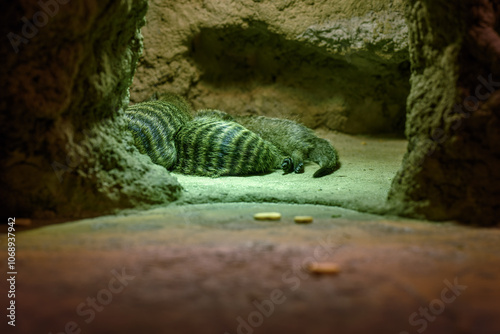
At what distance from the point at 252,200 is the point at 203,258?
4.99 feet

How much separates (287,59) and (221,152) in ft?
7.95

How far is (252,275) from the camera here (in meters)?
1.84

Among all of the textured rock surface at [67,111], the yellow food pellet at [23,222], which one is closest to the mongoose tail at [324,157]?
the textured rock surface at [67,111]

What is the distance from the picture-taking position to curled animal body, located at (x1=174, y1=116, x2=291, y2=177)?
512 centimetres

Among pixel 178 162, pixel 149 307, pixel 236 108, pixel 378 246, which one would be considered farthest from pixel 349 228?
pixel 236 108

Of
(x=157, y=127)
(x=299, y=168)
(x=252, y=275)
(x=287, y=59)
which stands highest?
(x=287, y=59)

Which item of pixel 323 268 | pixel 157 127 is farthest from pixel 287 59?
pixel 323 268

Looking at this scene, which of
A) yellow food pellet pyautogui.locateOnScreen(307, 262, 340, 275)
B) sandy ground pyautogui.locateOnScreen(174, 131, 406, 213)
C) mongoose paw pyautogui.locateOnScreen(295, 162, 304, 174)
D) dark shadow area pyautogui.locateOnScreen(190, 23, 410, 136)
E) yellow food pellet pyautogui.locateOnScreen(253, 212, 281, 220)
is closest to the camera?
yellow food pellet pyautogui.locateOnScreen(307, 262, 340, 275)

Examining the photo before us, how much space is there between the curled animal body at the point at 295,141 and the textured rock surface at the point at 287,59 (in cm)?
71

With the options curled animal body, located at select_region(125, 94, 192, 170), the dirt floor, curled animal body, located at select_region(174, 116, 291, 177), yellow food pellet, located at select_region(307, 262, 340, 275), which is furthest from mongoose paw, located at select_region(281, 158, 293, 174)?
yellow food pellet, located at select_region(307, 262, 340, 275)

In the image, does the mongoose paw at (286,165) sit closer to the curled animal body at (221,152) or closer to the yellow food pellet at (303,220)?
the curled animal body at (221,152)

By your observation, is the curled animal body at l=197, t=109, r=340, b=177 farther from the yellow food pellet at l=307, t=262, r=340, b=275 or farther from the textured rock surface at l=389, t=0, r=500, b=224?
the yellow food pellet at l=307, t=262, r=340, b=275

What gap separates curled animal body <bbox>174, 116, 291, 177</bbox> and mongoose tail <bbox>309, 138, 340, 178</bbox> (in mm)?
369

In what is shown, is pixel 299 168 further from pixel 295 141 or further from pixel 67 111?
pixel 67 111
